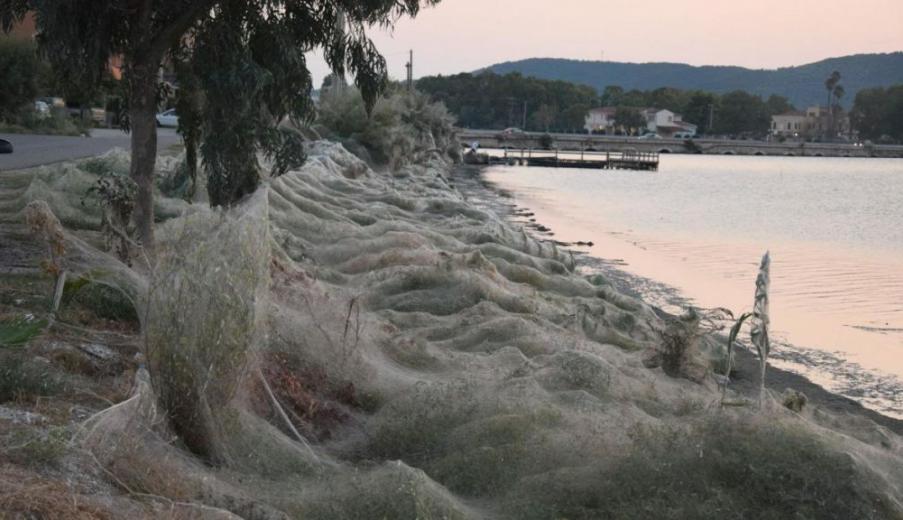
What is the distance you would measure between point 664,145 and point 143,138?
16069 cm

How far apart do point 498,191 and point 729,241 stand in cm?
2468

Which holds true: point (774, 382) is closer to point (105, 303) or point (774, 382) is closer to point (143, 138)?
point (143, 138)

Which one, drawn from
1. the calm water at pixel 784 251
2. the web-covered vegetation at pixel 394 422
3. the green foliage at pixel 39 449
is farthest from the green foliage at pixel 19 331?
the calm water at pixel 784 251

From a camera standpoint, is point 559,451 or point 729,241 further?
point 729,241

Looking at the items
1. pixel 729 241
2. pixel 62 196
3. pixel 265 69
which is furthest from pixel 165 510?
pixel 729 241

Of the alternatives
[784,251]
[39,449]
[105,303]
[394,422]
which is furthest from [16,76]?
[39,449]

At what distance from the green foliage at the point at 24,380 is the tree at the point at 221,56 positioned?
3.93 metres

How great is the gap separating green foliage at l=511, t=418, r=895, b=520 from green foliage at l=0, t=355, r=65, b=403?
9.90 ft

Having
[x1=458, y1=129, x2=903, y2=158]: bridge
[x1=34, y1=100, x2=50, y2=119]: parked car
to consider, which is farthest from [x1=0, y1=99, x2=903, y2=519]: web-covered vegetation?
[x1=458, y1=129, x2=903, y2=158]: bridge

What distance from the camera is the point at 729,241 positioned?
1534 inches

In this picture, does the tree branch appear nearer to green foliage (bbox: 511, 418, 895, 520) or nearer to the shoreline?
green foliage (bbox: 511, 418, 895, 520)

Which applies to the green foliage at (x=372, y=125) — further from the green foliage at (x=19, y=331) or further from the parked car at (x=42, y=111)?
the green foliage at (x=19, y=331)

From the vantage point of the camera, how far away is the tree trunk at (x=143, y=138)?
1114cm

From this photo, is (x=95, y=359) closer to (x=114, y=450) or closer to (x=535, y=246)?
(x=114, y=450)
